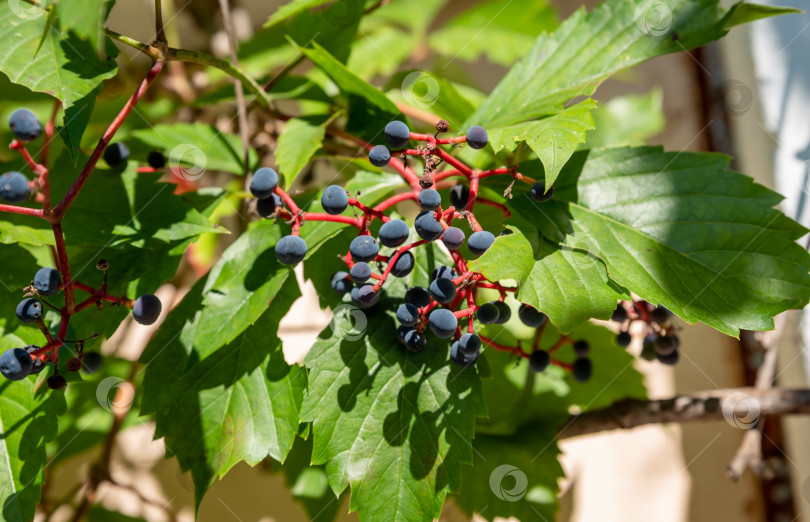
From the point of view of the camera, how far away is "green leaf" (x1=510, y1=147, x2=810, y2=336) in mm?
677

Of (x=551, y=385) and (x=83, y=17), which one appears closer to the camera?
(x=83, y=17)

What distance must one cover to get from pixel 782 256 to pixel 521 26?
0.93 meters

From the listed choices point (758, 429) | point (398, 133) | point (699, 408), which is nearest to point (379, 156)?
point (398, 133)

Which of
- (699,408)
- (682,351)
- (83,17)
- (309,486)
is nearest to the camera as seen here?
(83,17)

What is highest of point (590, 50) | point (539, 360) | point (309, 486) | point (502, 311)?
point (590, 50)

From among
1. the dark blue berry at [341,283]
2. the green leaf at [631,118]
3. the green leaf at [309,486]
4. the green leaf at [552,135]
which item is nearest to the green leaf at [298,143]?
the dark blue berry at [341,283]

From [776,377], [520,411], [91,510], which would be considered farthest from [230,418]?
[776,377]

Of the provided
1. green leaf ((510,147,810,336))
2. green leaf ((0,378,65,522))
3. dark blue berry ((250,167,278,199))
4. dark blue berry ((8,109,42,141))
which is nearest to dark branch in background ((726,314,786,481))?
green leaf ((510,147,810,336))

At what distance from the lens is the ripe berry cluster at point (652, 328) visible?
2.69 ft

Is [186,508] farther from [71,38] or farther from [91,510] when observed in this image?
[71,38]

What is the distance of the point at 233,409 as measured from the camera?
0.78 m

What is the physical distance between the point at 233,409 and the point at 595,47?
0.67m

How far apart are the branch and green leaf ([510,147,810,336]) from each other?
11.7 inches

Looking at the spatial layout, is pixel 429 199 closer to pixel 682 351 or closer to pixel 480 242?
pixel 480 242
